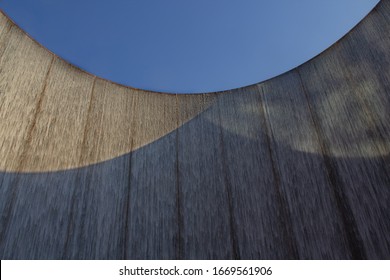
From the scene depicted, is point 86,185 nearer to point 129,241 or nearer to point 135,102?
point 129,241

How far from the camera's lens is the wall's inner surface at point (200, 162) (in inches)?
29.1

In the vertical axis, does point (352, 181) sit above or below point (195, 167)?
above

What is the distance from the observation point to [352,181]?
2.47ft

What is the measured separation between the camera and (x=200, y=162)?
0.91 metres

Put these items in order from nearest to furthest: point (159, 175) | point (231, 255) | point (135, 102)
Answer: point (231, 255) → point (159, 175) → point (135, 102)

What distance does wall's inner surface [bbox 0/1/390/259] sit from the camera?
738mm
